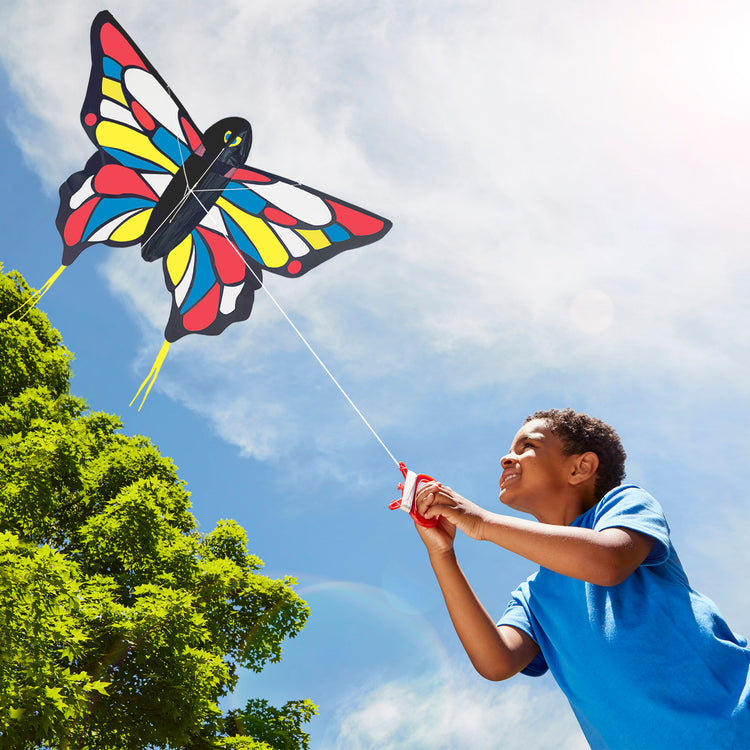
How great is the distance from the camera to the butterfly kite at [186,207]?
4.06 metres

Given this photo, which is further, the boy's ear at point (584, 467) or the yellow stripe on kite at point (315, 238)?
the yellow stripe on kite at point (315, 238)

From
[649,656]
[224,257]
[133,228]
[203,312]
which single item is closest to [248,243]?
[224,257]

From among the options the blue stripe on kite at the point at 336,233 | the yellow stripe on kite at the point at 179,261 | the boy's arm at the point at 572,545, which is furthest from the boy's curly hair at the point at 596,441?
the yellow stripe on kite at the point at 179,261

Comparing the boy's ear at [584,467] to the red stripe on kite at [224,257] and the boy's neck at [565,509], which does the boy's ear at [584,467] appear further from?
the red stripe on kite at [224,257]

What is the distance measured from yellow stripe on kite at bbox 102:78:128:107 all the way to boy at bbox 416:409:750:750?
12.4 feet

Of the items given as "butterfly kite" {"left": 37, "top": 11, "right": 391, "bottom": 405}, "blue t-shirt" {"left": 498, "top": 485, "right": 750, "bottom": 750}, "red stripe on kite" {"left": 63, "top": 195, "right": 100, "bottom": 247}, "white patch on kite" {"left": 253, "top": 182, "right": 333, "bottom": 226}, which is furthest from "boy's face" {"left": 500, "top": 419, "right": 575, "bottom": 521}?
"red stripe on kite" {"left": 63, "top": 195, "right": 100, "bottom": 247}

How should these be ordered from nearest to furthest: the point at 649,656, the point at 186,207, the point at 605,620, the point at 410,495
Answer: the point at 649,656 < the point at 605,620 < the point at 410,495 < the point at 186,207

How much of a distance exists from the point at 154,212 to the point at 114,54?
99 cm

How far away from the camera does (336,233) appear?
4.17 meters

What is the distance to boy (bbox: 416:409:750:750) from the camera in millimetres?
1360

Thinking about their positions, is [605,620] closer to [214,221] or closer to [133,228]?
[214,221]

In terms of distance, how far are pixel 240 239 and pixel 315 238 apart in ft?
1.98

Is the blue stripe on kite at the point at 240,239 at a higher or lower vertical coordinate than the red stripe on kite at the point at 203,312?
higher

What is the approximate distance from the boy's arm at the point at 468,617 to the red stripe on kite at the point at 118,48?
3.64 metres
